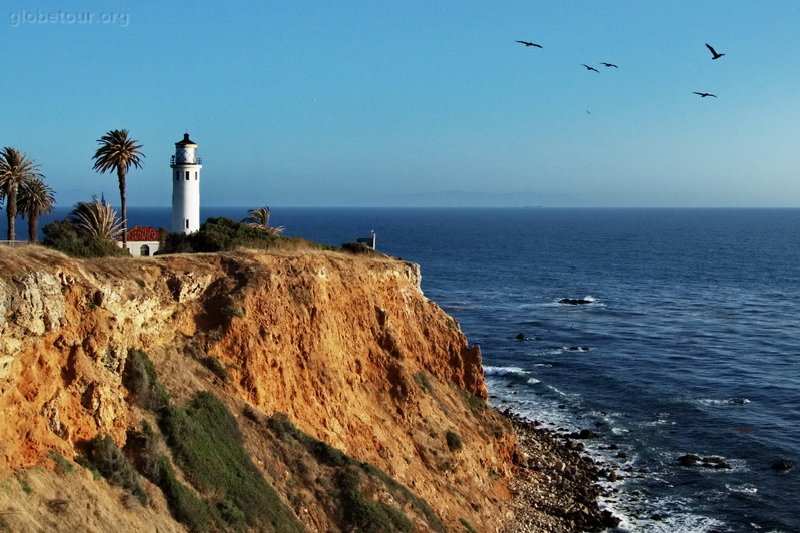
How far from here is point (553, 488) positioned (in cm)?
4803

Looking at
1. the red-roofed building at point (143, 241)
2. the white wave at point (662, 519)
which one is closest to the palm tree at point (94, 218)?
the red-roofed building at point (143, 241)


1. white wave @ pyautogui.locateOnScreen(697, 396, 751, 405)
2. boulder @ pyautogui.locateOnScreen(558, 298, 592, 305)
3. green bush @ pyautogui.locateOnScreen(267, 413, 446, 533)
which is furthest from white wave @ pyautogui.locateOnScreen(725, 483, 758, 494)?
boulder @ pyautogui.locateOnScreen(558, 298, 592, 305)

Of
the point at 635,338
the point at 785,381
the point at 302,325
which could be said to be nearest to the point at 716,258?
the point at 635,338

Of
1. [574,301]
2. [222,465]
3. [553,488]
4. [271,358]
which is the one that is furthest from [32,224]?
[574,301]

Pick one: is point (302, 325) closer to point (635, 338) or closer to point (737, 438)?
point (737, 438)

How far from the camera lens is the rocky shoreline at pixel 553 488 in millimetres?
43584

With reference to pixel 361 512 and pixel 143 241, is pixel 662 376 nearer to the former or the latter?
pixel 361 512

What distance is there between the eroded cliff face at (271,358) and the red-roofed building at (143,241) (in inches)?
596

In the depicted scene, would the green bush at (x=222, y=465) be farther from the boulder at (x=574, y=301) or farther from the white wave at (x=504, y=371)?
the boulder at (x=574, y=301)

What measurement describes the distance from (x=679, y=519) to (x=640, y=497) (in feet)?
9.90

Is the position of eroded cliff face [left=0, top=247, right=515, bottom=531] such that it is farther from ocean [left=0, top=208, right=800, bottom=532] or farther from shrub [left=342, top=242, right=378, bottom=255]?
ocean [left=0, top=208, right=800, bottom=532]

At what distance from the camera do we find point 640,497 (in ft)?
157

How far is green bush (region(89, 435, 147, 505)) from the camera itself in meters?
27.7

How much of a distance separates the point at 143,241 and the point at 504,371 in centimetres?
3580
